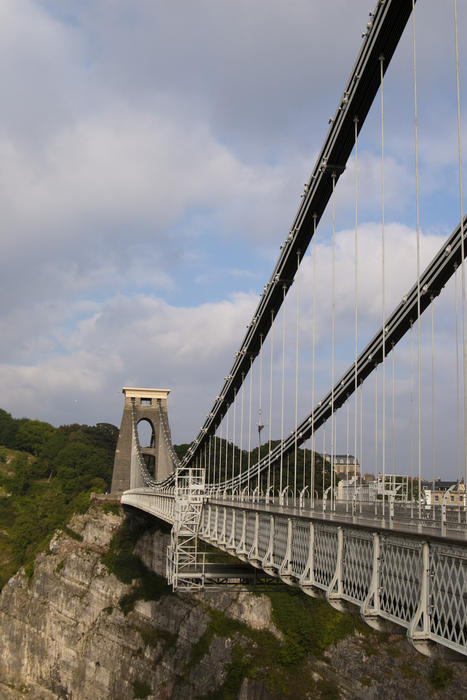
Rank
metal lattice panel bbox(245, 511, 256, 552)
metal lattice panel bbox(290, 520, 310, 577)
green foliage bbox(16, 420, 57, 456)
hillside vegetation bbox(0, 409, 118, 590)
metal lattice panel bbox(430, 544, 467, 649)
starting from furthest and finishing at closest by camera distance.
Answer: green foliage bbox(16, 420, 57, 456)
hillside vegetation bbox(0, 409, 118, 590)
metal lattice panel bbox(245, 511, 256, 552)
metal lattice panel bbox(290, 520, 310, 577)
metal lattice panel bbox(430, 544, 467, 649)

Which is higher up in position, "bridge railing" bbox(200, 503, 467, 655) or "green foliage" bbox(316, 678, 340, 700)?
"bridge railing" bbox(200, 503, 467, 655)

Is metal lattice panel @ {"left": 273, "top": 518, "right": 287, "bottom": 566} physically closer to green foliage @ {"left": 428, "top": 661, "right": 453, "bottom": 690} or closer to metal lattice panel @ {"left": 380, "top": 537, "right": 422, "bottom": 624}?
metal lattice panel @ {"left": 380, "top": 537, "right": 422, "bottom": 624}

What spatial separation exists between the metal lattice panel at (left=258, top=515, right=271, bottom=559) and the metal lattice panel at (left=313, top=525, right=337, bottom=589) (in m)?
3.41

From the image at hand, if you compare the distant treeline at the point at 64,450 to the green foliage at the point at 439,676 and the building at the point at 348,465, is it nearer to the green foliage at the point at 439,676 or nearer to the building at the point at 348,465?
the building at the point at 348,465

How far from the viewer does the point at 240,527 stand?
792 inches

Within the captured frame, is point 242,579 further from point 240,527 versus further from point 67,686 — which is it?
point 67,686

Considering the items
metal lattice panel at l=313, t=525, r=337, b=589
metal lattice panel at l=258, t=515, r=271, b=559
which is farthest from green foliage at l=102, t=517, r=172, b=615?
metal lattice panel at l=313, t=525, r=337, b=589

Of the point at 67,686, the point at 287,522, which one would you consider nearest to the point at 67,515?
the point at 67,686

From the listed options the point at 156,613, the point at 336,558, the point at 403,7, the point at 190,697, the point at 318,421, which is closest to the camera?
the point at 336,558

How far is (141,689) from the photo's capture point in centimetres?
4269

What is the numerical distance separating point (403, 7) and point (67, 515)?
5331 centimetres

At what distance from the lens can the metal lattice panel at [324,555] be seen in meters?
12.7

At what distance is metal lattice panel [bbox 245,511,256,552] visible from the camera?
18.7 meters

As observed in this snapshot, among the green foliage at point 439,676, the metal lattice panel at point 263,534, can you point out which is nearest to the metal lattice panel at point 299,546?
the metal lattice panel at point 263,534
